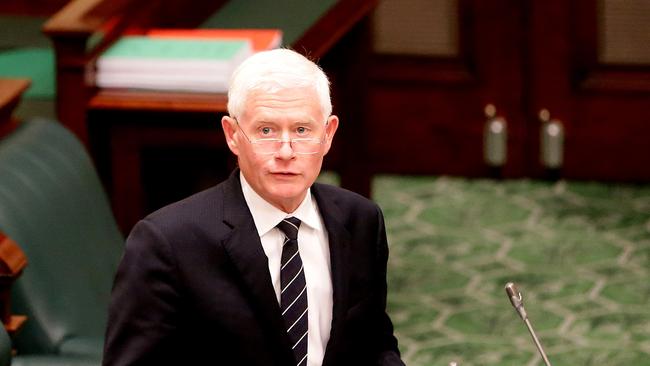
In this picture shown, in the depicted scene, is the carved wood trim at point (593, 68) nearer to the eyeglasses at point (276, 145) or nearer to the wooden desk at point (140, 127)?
the wooden desk at point (140, 127)

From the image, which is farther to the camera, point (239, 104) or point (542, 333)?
point (542, 333)

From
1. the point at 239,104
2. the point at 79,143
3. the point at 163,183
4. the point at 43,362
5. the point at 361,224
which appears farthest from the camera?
the point at 163,183

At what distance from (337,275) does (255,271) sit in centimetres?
15

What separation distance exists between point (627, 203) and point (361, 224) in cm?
388

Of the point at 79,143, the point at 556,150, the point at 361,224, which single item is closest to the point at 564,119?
the point at 556,150

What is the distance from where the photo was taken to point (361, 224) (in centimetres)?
240

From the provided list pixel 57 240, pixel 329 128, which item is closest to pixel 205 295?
pixel 329 128

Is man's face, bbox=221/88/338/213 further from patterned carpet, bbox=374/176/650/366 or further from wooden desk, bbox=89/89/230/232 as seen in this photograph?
patterned carpet, bbox=374/176/650/366

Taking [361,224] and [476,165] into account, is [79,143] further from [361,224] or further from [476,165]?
[476,165]

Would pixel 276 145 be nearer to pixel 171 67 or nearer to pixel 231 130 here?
pixel 231 130

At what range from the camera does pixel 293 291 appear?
2275 millimetres

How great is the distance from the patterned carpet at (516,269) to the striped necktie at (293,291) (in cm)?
224

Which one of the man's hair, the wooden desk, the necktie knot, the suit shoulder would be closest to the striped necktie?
the necktie knot

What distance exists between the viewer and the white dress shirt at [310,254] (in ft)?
7.50
